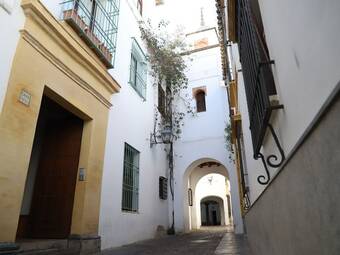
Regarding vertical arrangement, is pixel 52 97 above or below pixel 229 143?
below

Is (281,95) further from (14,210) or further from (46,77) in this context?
(46,77)

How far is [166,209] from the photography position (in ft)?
32.4

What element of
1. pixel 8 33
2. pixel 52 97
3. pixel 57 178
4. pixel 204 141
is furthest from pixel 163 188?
pixel 8 33

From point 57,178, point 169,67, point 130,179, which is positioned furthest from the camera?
point 169,67

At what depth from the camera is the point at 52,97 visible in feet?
14.6

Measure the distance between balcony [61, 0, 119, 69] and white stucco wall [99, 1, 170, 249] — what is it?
62cm

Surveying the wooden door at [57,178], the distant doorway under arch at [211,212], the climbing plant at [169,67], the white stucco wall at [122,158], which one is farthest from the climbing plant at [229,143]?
the distant doorway under arch at [211,212]

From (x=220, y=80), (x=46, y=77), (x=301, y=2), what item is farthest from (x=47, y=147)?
(x=220, y=80)

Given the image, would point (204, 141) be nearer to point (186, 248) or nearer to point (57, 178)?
point (186, 248)

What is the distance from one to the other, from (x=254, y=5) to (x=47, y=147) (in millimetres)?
4778

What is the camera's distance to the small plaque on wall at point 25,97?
349 cm

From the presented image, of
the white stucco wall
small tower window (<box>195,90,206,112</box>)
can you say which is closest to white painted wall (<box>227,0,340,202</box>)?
the white stucco wall

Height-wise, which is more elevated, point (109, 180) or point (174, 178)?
point (174, 178)

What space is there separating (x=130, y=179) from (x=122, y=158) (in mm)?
816
